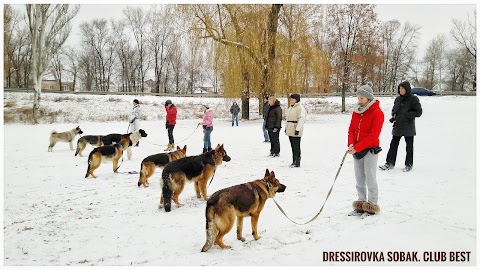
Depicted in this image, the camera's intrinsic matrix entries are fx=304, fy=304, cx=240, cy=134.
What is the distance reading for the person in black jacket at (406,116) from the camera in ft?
24.3

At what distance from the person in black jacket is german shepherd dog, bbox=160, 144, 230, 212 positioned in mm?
4476

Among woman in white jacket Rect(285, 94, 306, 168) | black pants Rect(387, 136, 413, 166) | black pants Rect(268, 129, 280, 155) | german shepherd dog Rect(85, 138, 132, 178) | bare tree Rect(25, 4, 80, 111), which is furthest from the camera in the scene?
bare tree Rect(25, 4, 80, 111)

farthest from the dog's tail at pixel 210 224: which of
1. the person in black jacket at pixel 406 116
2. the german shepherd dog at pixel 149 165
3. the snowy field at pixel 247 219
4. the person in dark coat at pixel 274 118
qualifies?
the person in dark coat at pixel 274 118

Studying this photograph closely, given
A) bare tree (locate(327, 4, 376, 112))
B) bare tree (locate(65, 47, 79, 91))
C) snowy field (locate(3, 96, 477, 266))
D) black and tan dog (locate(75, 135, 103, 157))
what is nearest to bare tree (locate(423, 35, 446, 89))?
bare tree (locate(327, 4, 376, 112))

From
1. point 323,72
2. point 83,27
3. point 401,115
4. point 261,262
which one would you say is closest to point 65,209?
point 261,262

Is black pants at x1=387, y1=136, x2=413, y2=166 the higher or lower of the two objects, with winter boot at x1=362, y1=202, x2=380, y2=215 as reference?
higher

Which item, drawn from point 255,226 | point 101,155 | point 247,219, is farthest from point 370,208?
point 101,155

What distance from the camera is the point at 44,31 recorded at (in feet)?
78.2

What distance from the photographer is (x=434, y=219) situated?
4582mm

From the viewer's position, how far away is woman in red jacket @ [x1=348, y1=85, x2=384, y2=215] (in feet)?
15.6

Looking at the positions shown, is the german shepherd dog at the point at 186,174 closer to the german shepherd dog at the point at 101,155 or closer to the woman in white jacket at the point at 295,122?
the woman in white jacket at the point at 295,122

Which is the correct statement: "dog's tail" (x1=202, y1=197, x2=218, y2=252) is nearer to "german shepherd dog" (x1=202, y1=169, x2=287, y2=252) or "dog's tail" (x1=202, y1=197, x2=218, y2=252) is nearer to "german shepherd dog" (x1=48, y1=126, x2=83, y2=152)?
"german shepherd dog" (x1=202, y1=169, x2=287, y2=252)

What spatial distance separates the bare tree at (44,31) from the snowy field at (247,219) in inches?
692

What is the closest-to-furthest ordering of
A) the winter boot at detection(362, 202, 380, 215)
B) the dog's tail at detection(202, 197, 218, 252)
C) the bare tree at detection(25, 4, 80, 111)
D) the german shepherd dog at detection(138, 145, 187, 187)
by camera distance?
1. the dog's tail at detection(202, 197, 218, 252)
2. the winter boot at detection(362, 202, 380, 215)
3. the german shepherd dog at detection(138, 145, 187, 187)
4. the bare tree at detection(25, 4, 80, 111)
